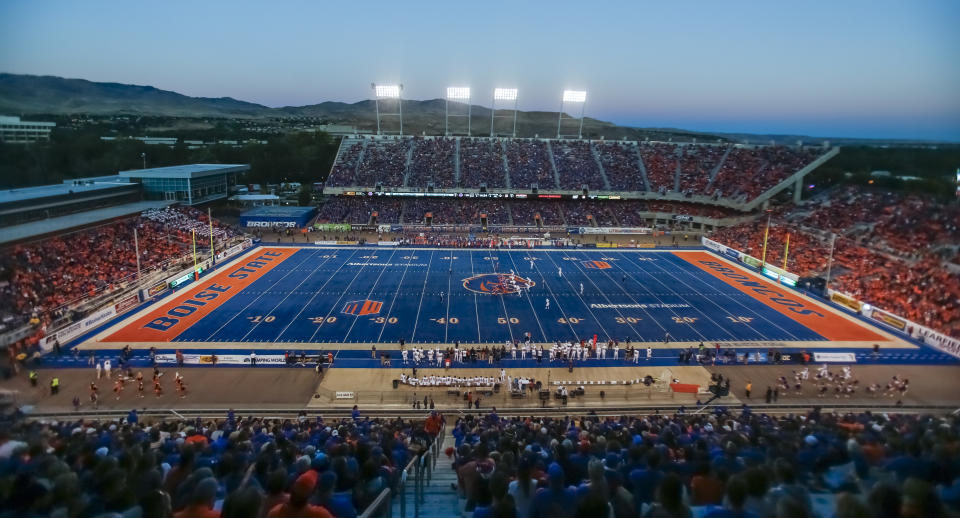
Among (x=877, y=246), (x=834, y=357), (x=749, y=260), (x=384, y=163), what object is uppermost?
(x=384, y=163)

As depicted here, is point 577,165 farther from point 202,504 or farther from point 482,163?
point 202,504

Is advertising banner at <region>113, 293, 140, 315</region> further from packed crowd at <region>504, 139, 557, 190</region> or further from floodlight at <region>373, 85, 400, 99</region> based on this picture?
→ floodlight at <region>373, 85, 400, 99</region>

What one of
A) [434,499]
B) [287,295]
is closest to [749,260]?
[287,295]

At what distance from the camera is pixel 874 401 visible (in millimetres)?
18328

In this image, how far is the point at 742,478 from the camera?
454 cm

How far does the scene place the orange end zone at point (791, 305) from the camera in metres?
25.2

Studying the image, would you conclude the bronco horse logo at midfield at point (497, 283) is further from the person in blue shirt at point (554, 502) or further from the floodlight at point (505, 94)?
the floodlight at point (505, 94)

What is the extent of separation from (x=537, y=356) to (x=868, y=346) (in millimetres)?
15234

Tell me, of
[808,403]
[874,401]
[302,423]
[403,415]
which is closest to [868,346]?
[874,401]

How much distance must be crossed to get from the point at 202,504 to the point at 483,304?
81.7ft

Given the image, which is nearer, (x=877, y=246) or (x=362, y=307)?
(x=362, y=307)

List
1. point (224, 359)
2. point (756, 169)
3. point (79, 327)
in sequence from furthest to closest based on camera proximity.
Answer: point (756, 169), point (79, 327), point (224, 359)

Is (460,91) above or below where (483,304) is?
above

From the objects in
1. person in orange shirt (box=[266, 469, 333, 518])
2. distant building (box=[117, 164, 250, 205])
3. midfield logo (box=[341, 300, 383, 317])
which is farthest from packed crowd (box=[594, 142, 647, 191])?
person in orange shirt (box=[266, 469, 333, 518])
